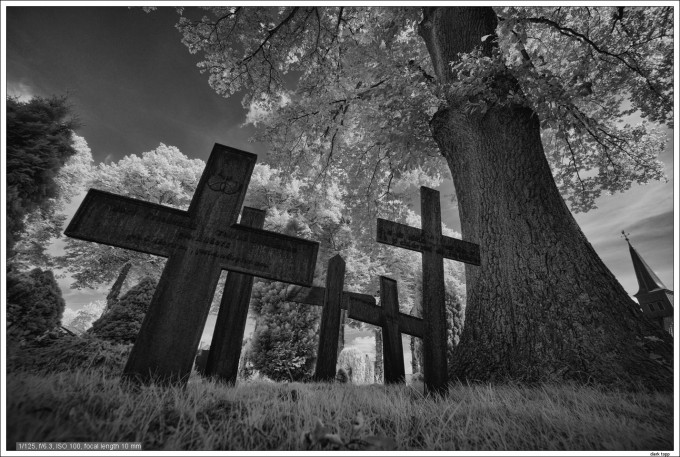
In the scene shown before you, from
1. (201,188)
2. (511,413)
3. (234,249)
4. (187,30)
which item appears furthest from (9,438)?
(187,30)

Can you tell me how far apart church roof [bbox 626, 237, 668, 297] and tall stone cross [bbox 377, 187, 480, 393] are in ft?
139

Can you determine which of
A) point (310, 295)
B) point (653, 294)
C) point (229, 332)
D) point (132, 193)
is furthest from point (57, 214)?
point (653, 294)

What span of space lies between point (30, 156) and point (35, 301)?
1893 millimetres

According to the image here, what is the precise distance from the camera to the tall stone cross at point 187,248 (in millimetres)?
1903

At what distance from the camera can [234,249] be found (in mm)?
2270

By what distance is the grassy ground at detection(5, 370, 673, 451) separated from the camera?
1.07m

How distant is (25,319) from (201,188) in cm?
280

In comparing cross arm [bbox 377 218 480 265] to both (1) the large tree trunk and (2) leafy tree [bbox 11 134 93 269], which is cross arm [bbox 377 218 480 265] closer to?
(1) the large tree trunk

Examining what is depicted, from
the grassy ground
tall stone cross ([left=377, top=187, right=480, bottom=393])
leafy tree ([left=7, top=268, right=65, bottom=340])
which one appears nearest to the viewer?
the grassy ground

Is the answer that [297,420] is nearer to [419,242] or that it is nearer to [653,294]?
[419,242]

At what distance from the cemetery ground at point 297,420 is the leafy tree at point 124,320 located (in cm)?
348

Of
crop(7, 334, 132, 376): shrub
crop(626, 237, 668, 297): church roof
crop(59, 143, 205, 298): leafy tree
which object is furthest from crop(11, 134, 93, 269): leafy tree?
crop(626, 237, 668, 297): church roof

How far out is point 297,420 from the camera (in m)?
1.38

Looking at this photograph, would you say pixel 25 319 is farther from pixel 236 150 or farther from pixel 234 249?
pixel 236 150
